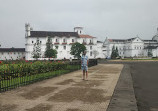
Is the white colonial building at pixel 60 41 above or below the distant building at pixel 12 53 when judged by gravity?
above

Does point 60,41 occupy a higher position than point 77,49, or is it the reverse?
point 60,41

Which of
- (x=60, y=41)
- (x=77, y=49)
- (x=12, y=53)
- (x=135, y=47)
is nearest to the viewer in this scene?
(x=77, y=49)

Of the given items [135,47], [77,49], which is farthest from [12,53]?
[135,47]

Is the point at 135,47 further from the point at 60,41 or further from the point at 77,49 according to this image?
the point at 60,41

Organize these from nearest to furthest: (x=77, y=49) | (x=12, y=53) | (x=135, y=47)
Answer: (x=77, y=49)
(x=12, y=53)
(x=135, y=47)

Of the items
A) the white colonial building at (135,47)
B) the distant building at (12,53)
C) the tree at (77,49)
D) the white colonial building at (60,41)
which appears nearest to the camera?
the tree at (77,49)

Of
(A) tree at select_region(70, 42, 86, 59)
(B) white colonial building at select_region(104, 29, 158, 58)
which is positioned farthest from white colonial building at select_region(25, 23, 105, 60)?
(B) white colonial building at select_region(104, 29, 158, 58)

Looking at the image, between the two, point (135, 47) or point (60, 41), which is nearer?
point (60, 41)

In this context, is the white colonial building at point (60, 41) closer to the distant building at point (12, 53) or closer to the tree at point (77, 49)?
the distant building at point (12, 53)

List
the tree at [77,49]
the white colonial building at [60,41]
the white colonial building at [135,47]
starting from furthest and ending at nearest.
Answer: the white colonial building at [135,47], the white colonial building at [60,41], the tree at [77,49]

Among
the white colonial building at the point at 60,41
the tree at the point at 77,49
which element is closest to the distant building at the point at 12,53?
the white colonial building at the point at 60,41

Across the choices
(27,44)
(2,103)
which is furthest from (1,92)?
(27,44)

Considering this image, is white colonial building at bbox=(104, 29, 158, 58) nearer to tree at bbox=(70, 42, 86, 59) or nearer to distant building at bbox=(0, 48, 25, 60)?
tree at bbox=(70, 42, 86, 59)

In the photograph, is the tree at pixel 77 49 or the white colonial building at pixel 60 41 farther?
the white colonial building at pixel 60 41
